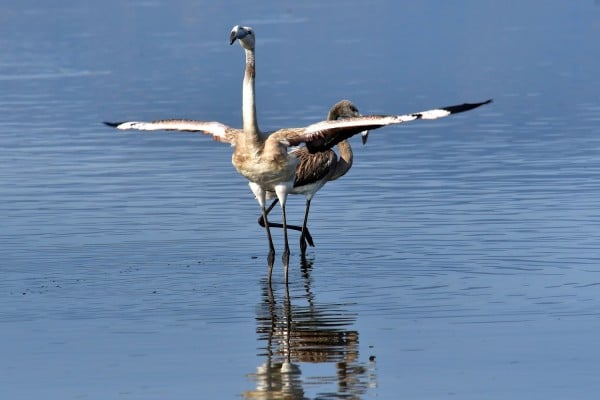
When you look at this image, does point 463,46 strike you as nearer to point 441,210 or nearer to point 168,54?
point 168,54

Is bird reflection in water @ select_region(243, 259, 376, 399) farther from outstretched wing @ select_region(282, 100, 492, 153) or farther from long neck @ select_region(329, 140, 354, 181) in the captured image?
long neck @ select_region(329, 140, 354, 181)

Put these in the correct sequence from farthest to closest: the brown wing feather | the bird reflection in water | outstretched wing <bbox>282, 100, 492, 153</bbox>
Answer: the brown wing feather
outstretched wing <bbox>282, 100, 492, 153</bbox>
the bird reflection in water

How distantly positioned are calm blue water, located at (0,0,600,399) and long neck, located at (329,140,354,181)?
19.0 inches

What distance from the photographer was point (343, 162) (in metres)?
16.7

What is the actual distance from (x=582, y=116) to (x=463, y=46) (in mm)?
12152

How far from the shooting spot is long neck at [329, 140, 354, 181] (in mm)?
16547

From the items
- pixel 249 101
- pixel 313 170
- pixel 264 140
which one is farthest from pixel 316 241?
pixel 249 101

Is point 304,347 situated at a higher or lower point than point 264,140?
lower

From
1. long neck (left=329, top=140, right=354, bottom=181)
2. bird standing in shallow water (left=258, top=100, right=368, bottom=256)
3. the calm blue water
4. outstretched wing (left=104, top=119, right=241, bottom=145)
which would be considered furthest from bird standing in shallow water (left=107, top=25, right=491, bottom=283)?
long neck (left=329, top=140, right=354, bottom=181)

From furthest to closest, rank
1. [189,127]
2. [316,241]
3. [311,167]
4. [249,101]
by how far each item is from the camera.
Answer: [311,167]
[316,241]
[189,127]
[249,101]

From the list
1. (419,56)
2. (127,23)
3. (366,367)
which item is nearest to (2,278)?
(366,367)

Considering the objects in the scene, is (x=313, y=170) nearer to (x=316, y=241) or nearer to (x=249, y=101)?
(x=316, y=241)

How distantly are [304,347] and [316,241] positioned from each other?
4592 millimetres

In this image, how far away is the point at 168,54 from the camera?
3600cm
